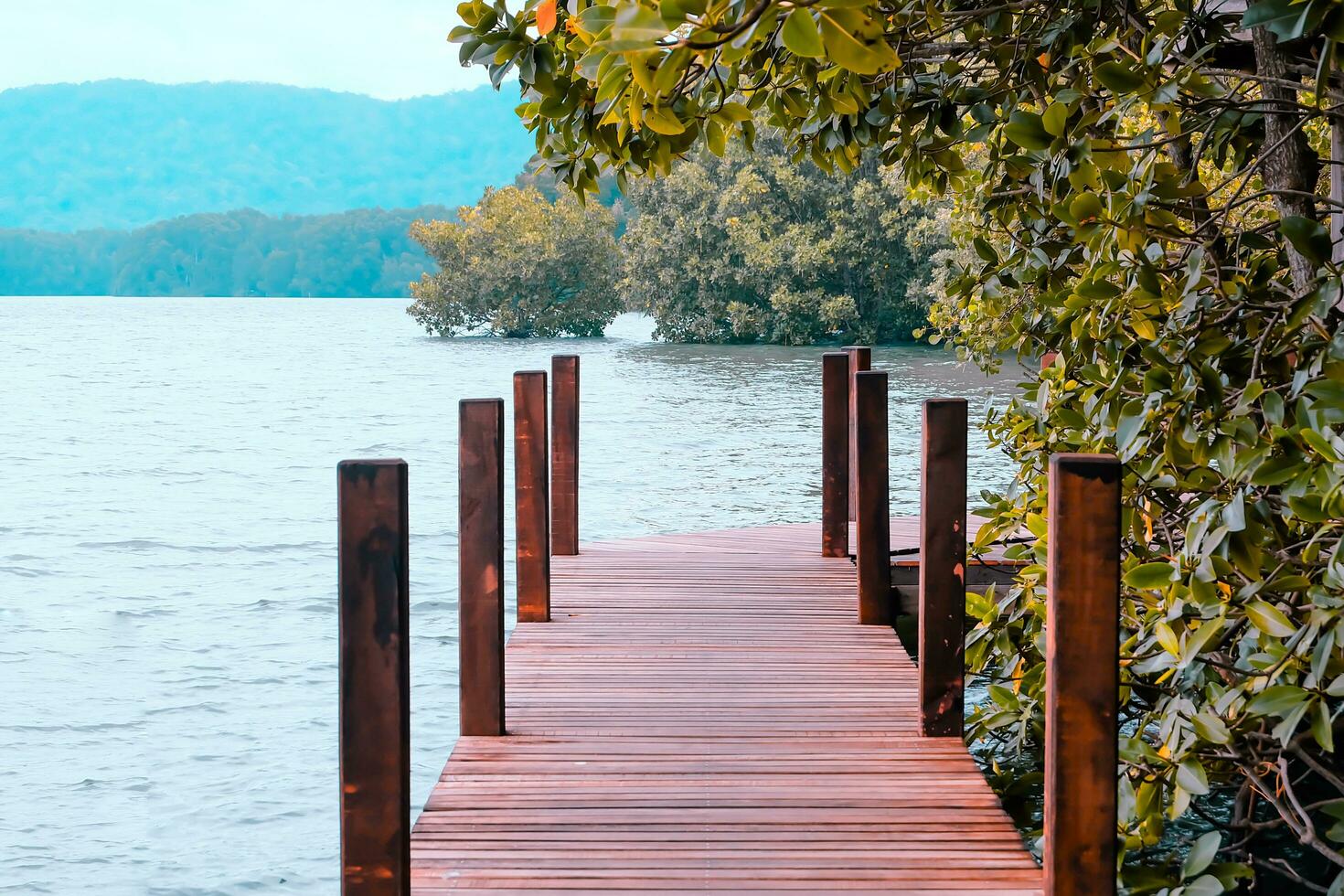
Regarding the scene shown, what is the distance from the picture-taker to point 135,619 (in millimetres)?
12367

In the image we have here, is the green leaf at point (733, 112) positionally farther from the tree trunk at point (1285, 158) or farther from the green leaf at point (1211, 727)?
the tree trunk at point (1285, 158)

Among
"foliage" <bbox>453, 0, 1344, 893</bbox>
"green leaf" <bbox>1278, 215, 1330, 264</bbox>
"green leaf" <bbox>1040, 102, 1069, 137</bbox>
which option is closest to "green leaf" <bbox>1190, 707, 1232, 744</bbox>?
"foliage" <bbox>453, 0, 1344, 893</bbox>

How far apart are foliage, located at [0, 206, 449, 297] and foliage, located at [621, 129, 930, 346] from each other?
222 ft

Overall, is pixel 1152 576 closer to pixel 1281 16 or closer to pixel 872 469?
pixel 1281 16

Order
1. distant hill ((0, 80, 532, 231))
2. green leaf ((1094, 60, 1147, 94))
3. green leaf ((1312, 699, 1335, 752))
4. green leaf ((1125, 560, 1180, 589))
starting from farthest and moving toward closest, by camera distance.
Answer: distant hill ((0, 80, 532, 231)) < green leaf ((1094, 60, 1147, 94)) < green leaf ((1125, 560, 1180, 589)) < green leaf ((1312, 699, 1335, 752))

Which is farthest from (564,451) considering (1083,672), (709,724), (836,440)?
(1083,672)

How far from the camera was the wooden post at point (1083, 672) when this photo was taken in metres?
2.61

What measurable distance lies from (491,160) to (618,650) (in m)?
103

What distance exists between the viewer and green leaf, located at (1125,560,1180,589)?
8.55 feet

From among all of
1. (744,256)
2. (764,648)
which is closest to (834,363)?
(764,648)

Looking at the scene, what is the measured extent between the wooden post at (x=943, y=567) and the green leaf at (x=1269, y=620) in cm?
147

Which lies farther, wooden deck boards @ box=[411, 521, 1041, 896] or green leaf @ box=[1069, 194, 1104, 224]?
wooden deck boards @ box=[411, 521, 1041, 896]

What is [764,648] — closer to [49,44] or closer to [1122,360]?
[1122,360]

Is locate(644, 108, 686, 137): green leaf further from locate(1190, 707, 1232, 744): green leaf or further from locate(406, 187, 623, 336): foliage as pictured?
locate(406, 187, 623, 336): foliage
